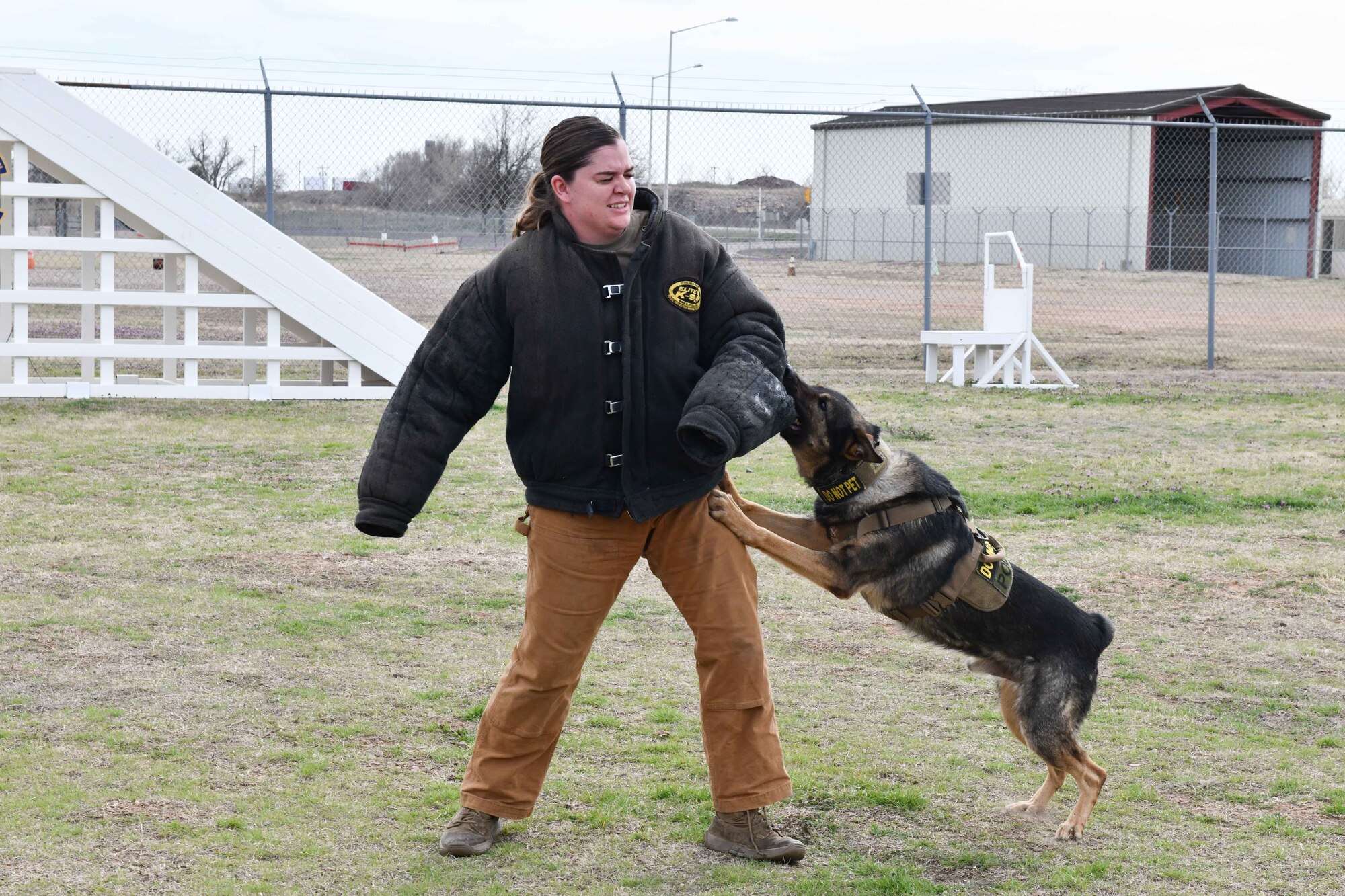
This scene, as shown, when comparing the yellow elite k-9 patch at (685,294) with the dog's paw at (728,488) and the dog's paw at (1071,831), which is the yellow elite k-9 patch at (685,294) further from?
the dog's paw at (1071,831)

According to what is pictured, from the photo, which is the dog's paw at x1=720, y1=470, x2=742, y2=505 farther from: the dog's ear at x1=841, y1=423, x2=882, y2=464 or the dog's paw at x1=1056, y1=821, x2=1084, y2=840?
the dog's paw at x1=1056, y1=821, x2=1084, y2=840

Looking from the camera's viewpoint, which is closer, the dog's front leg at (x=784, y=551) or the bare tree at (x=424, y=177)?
the dog's front leg at (x=784, y=551)

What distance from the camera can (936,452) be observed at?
953 cm

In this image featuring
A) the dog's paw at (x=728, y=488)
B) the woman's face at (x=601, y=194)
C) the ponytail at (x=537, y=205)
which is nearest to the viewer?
the woman's face at (x=601, y=194)

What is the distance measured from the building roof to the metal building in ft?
0.45

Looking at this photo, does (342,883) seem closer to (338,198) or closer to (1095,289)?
(338,198)

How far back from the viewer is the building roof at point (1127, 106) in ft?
103

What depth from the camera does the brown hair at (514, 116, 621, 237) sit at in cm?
330

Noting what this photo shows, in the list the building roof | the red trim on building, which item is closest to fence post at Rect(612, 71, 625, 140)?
the building roof

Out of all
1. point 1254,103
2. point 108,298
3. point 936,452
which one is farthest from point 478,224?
point 1254,103

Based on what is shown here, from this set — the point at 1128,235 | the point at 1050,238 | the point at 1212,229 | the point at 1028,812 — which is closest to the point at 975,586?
the point at 1028,812

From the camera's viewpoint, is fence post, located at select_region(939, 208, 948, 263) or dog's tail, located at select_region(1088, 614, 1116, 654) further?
fence post, located at select_region(939, 208, 948, 263)

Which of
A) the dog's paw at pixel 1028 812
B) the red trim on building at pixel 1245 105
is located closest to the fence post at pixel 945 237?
the red trim on building at pixel 1245 105

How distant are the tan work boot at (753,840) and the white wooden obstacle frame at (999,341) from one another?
10.1 metres
